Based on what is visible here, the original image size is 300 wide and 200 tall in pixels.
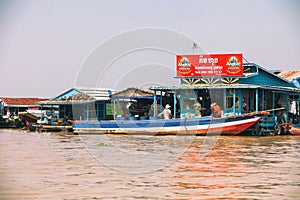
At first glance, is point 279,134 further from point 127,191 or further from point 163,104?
point 127,191

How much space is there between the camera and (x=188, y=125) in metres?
21.1

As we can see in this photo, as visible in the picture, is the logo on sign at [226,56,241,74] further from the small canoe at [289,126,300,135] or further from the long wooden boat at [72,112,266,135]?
the small canoe at [289,126,300,135]

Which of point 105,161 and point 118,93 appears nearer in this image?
point 105,161

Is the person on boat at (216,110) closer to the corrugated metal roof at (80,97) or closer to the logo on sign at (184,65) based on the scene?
the logo on sign at (184,65)

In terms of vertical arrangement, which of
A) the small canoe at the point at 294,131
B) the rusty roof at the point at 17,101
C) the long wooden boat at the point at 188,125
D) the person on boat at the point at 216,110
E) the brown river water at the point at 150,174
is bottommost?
the brown river water at the point at 150,174

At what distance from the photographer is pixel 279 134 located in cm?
2239

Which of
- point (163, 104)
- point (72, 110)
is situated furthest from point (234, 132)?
point (72, 110)

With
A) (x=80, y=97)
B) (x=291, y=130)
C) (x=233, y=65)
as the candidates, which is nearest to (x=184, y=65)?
(x=233, y=65)

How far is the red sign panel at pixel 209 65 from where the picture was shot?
2216 cm

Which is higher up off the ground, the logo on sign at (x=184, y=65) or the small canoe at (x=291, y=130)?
the logo on sign at (x=184, y=65)

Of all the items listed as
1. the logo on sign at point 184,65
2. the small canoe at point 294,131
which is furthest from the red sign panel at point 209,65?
the small canoe at point 294,131

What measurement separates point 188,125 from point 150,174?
1154cm

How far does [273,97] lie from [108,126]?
7583 millimetres

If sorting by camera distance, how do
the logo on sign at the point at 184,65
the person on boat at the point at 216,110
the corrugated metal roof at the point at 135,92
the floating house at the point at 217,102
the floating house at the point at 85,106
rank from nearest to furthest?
the floating house at the point at 217,102 → the person on boat at the point at 216,110 → the logo on sign at the point at 184,65 → the corrugated metal roof at the point at 135,92 → the floating house at the point at 85,106
